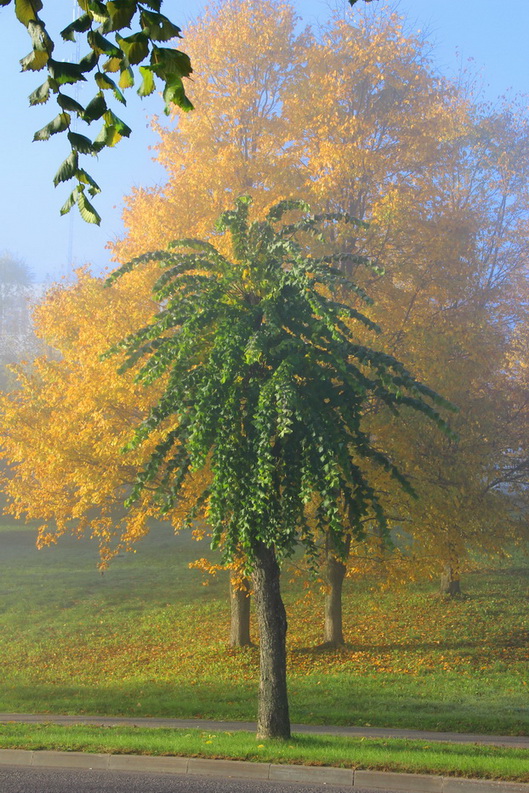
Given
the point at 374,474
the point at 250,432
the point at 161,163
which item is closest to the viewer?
the point at 250,432

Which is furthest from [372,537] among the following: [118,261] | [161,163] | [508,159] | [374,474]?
[508,159]

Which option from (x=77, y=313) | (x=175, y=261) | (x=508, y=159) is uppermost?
(x=508, y=159)

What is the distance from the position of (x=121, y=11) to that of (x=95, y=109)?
1.31ft

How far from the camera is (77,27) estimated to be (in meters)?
2.87

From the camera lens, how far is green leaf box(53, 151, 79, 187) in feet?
9.52

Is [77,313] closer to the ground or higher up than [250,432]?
higher up

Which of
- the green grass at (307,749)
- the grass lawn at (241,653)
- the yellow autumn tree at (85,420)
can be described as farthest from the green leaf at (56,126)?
the yellow autumn tree at (85,420)

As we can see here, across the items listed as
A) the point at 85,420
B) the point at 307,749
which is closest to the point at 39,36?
the point at 307,749

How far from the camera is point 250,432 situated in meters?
11.0

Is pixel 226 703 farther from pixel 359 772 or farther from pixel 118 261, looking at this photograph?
pixel 118 261

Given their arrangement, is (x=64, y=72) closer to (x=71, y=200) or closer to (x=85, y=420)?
(x=71, y=200)

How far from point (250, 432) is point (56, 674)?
12003 millimetres

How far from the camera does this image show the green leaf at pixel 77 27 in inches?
113

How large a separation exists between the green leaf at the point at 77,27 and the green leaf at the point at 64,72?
0.12 metres
